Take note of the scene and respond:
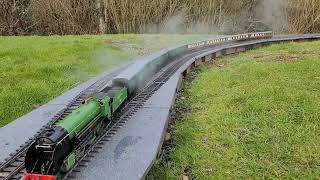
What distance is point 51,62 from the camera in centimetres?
1220

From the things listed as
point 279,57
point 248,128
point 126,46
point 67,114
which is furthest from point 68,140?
point 126,46

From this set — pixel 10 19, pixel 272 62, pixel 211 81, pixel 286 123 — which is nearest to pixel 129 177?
pixel 286 123

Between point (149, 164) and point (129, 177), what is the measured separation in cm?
40

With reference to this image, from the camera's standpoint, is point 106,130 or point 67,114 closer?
point 106,130

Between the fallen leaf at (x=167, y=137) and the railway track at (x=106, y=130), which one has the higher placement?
the railway track at (x=106, y=130)

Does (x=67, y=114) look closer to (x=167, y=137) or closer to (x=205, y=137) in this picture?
(x=167, y=137)

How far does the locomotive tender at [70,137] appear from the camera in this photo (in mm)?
4656

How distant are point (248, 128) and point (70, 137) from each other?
2955mm

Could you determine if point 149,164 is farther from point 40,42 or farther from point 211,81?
point 40,42

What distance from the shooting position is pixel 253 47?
15852 mm

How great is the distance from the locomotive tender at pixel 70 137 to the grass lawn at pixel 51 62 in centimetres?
247

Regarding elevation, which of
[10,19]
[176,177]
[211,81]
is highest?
[10,19]

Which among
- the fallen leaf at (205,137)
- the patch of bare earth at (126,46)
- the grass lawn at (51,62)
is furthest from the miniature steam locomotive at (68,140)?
the patch of bare earth at (126,46)

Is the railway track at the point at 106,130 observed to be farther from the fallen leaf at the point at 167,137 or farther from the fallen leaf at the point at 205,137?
the fallen leaf at the point at 205,137
